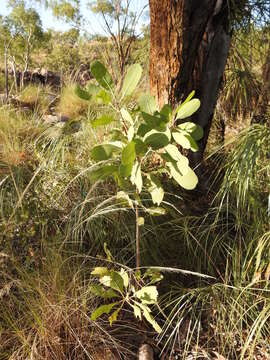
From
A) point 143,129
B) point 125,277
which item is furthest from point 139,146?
point 125,277

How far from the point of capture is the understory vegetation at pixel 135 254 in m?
1.03

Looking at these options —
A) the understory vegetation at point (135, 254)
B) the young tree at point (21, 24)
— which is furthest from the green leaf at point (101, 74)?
the young tree at point (21, 24)

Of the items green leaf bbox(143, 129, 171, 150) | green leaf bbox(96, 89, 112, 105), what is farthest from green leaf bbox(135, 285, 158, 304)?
green leaf bbox(96, 89, 112, 105)

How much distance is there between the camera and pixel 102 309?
1047 millimetres

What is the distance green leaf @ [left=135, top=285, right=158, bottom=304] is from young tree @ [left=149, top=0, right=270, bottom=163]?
1014 millimetres

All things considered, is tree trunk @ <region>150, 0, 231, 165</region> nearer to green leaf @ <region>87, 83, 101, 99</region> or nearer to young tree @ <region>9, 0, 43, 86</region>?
green leaf @ <region>87, 83, 101, 99</region>

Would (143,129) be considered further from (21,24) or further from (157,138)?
(21,24)

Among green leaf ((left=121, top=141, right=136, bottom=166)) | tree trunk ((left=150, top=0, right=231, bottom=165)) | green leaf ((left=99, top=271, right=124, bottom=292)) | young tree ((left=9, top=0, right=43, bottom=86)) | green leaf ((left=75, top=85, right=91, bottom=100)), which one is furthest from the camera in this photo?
young tree ((left=9, top=0, right=43, bottom=86))

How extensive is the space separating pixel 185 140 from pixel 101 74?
0.30 meters

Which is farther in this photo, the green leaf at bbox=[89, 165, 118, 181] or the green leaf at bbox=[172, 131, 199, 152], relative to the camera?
the green leaf at bbox=[89, 165, 118, 181]

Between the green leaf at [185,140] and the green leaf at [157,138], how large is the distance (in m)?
0.04

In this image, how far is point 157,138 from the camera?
89 cm

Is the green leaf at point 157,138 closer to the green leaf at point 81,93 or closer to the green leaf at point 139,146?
the green leaf at point 139,146

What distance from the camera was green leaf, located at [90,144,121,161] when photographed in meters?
0.94
